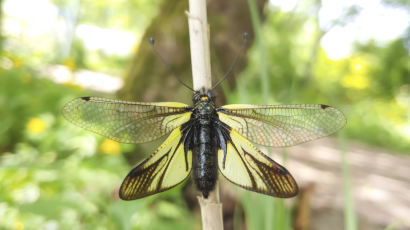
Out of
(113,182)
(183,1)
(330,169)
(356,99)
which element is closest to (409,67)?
(356,99)

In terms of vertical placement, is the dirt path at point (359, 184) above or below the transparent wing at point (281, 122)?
below

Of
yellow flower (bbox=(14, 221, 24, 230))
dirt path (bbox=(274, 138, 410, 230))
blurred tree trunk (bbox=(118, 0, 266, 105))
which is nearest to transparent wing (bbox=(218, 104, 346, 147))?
dirt path (bbox=(274, 138, 410, 230))

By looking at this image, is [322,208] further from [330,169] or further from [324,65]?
[324,65]

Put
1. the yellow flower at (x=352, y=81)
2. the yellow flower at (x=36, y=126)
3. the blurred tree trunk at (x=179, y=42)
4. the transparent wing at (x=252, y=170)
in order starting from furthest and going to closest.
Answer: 1. the yellow flower at (x=352, y=81)
2. the blurred tree trunk at (x=179, y=42)
3. the yellow flower at (x=36, y=126)
4. the transparent wing at (x=252, y=170)

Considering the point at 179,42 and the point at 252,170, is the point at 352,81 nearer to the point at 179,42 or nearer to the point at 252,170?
the point at 179,42

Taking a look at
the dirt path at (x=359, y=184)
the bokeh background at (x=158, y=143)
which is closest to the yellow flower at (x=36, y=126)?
the bokeh background at (x=158, y=143)

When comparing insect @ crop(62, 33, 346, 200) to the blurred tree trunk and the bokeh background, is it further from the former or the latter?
the blurred tree trunk

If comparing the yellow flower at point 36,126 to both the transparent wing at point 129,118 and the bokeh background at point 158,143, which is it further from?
the transparent wing at point 129,118

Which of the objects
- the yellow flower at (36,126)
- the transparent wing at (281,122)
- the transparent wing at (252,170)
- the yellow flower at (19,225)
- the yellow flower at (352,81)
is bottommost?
the yellow flower at (19,225)
